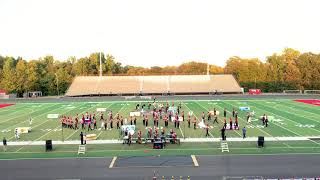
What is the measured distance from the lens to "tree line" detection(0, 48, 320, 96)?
83.1 m

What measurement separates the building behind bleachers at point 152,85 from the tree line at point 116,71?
6367 mm

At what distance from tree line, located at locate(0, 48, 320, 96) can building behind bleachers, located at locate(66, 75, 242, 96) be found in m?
6.37

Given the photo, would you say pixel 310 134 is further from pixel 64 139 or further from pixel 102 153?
pixel 64 139

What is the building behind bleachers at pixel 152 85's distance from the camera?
7844cm

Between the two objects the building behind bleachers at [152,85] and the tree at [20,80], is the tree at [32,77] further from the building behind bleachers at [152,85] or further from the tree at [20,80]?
the building behind bleachers at [152,85]

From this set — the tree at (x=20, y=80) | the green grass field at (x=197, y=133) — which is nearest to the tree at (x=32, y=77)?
the tree at (x=20, y=80)

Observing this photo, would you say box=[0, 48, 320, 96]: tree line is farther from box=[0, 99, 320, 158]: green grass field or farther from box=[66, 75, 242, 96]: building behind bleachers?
box=[0, 99, 320, 158]: green grass field

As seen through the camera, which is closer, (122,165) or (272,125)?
(122,165)

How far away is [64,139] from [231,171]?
14.2m

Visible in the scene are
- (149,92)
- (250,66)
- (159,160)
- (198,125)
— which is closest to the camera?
(159,160)

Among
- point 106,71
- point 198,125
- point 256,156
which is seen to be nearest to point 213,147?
point 256,156

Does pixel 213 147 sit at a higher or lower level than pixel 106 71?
lower

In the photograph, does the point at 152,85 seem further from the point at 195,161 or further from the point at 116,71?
the point at 195,161

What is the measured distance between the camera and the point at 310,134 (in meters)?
29.4
